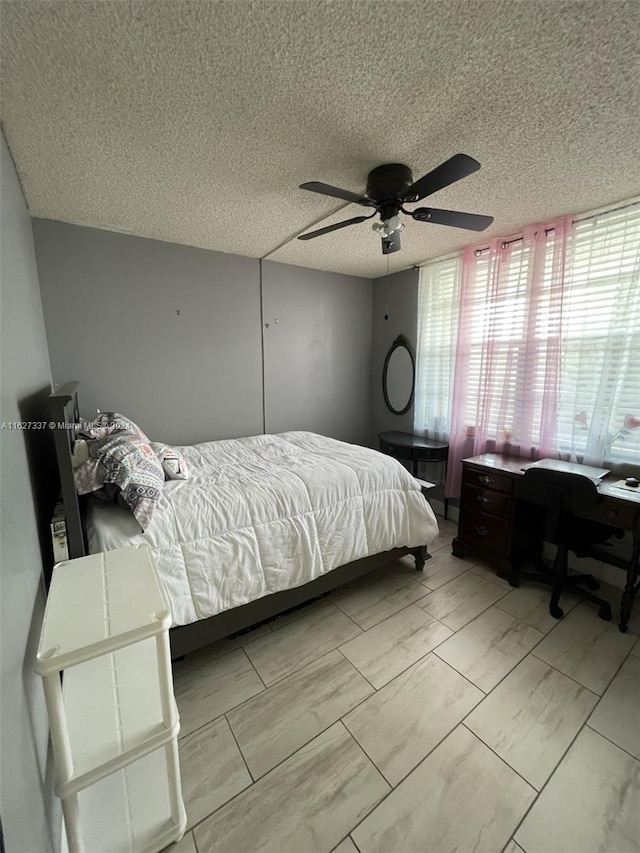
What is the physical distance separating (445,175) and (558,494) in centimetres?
173

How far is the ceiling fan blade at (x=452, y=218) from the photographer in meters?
1.62

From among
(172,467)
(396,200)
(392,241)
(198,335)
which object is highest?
(396,200)

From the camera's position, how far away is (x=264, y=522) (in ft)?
5.65

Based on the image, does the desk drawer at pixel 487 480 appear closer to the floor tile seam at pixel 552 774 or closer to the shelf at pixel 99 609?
the floor tile seam at pixel 552 774

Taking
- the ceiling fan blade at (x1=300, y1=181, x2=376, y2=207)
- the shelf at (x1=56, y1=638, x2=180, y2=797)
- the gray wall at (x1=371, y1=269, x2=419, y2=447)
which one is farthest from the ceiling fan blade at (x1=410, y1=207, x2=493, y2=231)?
the shelf at (x1=56, y1=638, x2=180, y2=797)

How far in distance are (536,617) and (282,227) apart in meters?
3.02

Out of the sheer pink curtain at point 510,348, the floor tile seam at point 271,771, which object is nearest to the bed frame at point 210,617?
the floor tile seam at point 271,771

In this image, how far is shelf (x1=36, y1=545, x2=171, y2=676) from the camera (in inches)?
32.0

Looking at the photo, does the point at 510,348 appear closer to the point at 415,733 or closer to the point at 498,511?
the point at 498,511

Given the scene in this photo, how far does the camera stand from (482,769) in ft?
4.02

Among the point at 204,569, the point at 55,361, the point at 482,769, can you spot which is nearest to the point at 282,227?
the point at 55,361

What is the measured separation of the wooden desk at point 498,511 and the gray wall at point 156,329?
2036 millimetres

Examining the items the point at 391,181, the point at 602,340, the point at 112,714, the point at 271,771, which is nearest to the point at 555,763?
the point at 271,771

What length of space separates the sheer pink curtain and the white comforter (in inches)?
39.1
